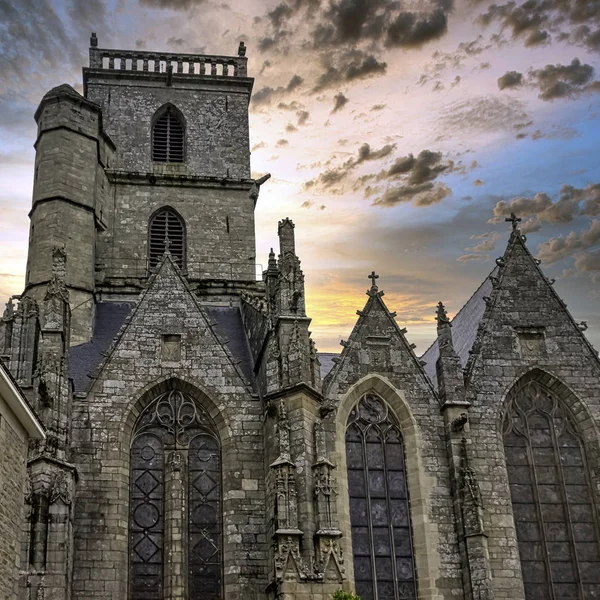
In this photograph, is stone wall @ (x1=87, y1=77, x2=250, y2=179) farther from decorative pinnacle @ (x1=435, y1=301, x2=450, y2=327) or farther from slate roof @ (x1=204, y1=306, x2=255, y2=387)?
decorative pinnacle @ (x1=435, y1=301, x2=450, y2=327)

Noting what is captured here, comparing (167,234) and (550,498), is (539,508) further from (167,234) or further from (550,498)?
(167,234)

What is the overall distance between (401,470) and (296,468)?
10.5 feet

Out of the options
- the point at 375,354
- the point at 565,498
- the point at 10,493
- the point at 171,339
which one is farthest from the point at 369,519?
the point at 10,493

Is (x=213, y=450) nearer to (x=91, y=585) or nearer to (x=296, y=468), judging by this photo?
(x=296, y=468)

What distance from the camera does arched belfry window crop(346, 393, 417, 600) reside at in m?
19.8

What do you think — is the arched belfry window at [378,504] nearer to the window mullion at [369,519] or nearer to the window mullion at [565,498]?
the window mullion at [369,519]

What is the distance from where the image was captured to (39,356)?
19.5 meters

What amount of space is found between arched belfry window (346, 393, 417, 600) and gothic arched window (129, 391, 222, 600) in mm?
2941

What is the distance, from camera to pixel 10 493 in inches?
575

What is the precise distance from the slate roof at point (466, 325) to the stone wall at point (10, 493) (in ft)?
36.3

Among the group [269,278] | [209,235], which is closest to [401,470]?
Result: [269,278]

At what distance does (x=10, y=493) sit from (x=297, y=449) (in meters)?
6.22

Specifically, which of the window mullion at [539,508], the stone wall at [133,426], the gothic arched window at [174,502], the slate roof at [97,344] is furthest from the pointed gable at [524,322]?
the slate roof at [97,344]

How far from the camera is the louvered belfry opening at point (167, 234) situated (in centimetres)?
2803
